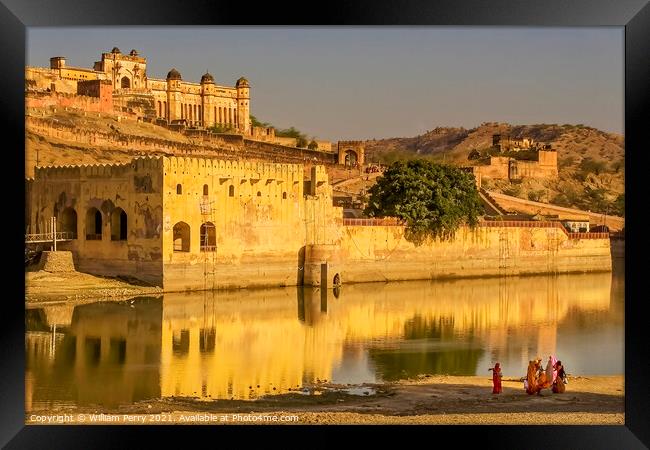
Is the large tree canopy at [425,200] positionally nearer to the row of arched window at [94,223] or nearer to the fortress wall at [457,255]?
the fortress wall at [457,255]

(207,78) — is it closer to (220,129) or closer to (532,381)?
(220,129)

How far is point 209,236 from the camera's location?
78.2 feet

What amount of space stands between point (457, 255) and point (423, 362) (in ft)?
44.4

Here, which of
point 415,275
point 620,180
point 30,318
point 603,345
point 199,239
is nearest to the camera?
point 603,345

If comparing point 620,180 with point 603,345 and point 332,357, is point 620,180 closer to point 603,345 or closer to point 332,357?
point 603,345

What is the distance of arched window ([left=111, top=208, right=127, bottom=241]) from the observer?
78.1ft

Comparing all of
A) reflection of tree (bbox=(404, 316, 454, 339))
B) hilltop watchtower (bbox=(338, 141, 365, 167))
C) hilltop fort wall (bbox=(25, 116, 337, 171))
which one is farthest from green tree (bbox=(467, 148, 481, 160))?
reflection of tree (bbox=(404, 316, 454, 339))

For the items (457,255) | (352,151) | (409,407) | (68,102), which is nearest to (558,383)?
(409,407)

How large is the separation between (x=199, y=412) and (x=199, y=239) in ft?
38.7

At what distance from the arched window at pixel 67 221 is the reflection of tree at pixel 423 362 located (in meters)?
9.29
